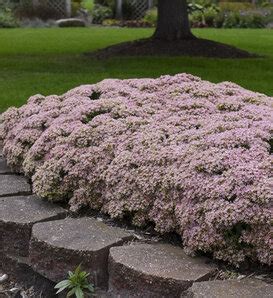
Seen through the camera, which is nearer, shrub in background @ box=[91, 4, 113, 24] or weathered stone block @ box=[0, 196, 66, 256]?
weathered stone block @ box=[0, 196, 66, 256]

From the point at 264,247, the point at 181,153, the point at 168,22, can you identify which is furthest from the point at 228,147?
the point at 168,22

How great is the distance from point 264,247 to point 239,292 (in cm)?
27

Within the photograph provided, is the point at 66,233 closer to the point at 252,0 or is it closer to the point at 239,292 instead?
the point at 239,292

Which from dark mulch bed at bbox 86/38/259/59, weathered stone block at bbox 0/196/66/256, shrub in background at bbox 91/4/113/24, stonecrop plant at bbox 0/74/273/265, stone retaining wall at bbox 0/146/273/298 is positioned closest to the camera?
stone retaining wall at bbox 0/146/273/298

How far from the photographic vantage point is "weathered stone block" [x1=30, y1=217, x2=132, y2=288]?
10.4ft

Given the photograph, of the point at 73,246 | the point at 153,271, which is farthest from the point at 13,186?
the point at 153,271

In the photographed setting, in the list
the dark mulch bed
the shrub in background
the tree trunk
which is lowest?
the shrub in background

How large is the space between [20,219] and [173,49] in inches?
400

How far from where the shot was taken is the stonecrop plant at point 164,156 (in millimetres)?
2965

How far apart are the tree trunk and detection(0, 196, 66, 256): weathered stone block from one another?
10.2 meters

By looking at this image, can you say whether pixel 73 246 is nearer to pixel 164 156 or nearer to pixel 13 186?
pixel 164 156

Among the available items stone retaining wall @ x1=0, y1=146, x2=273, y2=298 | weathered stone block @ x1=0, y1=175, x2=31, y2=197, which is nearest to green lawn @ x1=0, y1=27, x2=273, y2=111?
weathered stone block @ x1=0, y1=175, x2=31, y2=197

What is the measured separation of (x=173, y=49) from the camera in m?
13.4

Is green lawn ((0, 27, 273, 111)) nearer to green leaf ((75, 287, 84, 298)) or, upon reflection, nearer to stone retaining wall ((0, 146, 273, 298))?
stone retaining wall ((0, 146, 273, 298))
